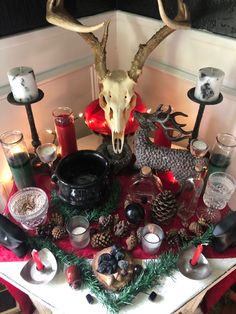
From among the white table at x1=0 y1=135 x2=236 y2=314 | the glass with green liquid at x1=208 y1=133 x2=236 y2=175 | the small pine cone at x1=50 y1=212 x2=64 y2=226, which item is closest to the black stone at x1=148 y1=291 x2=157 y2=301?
the white table at x1=0 y1=135 x2=236 y2=314

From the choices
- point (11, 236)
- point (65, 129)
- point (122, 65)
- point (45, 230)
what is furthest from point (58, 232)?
point (122, 65)

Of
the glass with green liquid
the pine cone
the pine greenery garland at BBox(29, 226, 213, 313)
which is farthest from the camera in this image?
the glass with green liquid

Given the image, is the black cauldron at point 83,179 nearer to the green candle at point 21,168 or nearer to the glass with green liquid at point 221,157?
the green candle at point 21,168

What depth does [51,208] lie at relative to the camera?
987 mm

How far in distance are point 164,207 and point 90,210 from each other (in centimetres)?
23

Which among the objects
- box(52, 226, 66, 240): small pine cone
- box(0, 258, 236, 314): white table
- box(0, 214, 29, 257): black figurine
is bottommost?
box(0, 258, 236, 314): white table

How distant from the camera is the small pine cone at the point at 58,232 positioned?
89 cm

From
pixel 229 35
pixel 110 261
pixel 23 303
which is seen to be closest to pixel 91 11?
pixel 229 35

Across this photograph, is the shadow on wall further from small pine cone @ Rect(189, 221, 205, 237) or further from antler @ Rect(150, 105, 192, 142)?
small pine cone @ Rect(189, 221, 205, 237)

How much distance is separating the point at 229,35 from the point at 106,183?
0.62 m

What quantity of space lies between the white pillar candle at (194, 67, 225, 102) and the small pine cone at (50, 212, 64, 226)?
58 cm

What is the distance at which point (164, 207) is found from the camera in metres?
0.90

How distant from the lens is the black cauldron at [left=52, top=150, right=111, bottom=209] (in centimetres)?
90

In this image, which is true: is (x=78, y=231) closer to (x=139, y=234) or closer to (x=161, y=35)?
(x=139, y=234)
